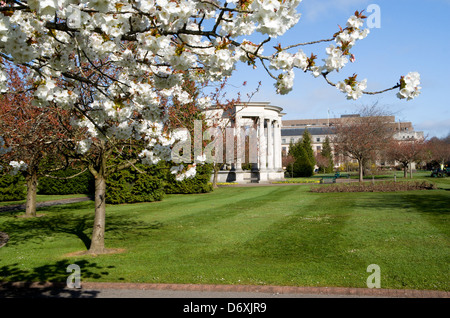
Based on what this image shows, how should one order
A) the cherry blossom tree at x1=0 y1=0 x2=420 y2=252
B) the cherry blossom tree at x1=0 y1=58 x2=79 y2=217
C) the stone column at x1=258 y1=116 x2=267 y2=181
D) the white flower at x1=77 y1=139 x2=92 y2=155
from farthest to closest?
the stone column at x1=258 y1=116 x2=267 y2=181, the cherry blossom tree at x1=0 y1=58 x2=79 y2=217, the white flower at x1=77 y1=139 x2=92 y2=155, the cherry blossom tree at x1=0 y1=0 x2=420 y2=252

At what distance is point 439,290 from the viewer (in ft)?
20.1

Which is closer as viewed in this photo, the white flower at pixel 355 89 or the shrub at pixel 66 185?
the white flower at pixel 355 89

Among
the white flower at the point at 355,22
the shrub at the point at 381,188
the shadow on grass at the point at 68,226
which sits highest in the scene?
the white flower at the point at 355,22

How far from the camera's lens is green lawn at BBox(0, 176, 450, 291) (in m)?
7.19

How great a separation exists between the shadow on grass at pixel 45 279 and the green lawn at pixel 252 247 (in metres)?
0.04

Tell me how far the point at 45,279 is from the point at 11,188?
2167 cm

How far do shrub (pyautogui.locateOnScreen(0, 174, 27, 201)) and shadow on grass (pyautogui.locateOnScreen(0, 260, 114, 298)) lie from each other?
20.1 meters

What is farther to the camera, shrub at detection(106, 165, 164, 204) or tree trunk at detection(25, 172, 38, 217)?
shrub at detection(106, 165, 164, 204)

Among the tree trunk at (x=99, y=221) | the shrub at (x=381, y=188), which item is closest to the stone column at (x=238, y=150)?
the shrub at (x=381, y=188)

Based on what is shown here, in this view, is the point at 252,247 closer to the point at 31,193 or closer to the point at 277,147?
the point at 31,193

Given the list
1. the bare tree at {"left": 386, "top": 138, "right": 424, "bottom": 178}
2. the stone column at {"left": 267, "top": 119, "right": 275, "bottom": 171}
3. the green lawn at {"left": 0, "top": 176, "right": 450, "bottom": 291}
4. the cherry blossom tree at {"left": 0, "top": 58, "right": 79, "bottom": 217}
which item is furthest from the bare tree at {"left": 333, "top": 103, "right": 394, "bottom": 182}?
the cherry blossom tree at {"left": 0, "top": 58, "right": 79, "bottom": 217}

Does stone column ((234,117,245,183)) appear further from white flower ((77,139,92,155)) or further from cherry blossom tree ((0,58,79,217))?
white flower ((77,139,92,155))

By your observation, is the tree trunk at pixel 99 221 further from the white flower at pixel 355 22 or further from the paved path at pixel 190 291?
the white flower at pixel 355 22

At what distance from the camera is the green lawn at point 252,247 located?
719 cm
